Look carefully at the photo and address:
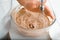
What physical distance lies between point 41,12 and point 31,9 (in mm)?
44

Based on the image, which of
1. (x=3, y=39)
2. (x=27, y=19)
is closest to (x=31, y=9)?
(x=27, y=19)

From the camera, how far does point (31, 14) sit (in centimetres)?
45

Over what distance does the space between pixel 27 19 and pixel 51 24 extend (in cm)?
7

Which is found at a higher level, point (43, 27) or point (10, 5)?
point (10, 5)

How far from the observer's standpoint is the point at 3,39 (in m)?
0.48

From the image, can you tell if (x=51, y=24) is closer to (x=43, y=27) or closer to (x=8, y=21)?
(x=43, y=27)

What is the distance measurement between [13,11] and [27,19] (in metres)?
0.06

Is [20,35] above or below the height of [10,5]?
below

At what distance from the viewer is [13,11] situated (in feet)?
1.51

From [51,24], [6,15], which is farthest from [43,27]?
[6,15]

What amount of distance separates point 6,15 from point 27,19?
3.3 inches

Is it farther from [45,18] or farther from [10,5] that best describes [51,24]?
[10,5]

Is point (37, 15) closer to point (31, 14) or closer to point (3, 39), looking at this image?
point (31, 14)

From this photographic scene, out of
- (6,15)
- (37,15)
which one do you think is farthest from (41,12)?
(6,15)
